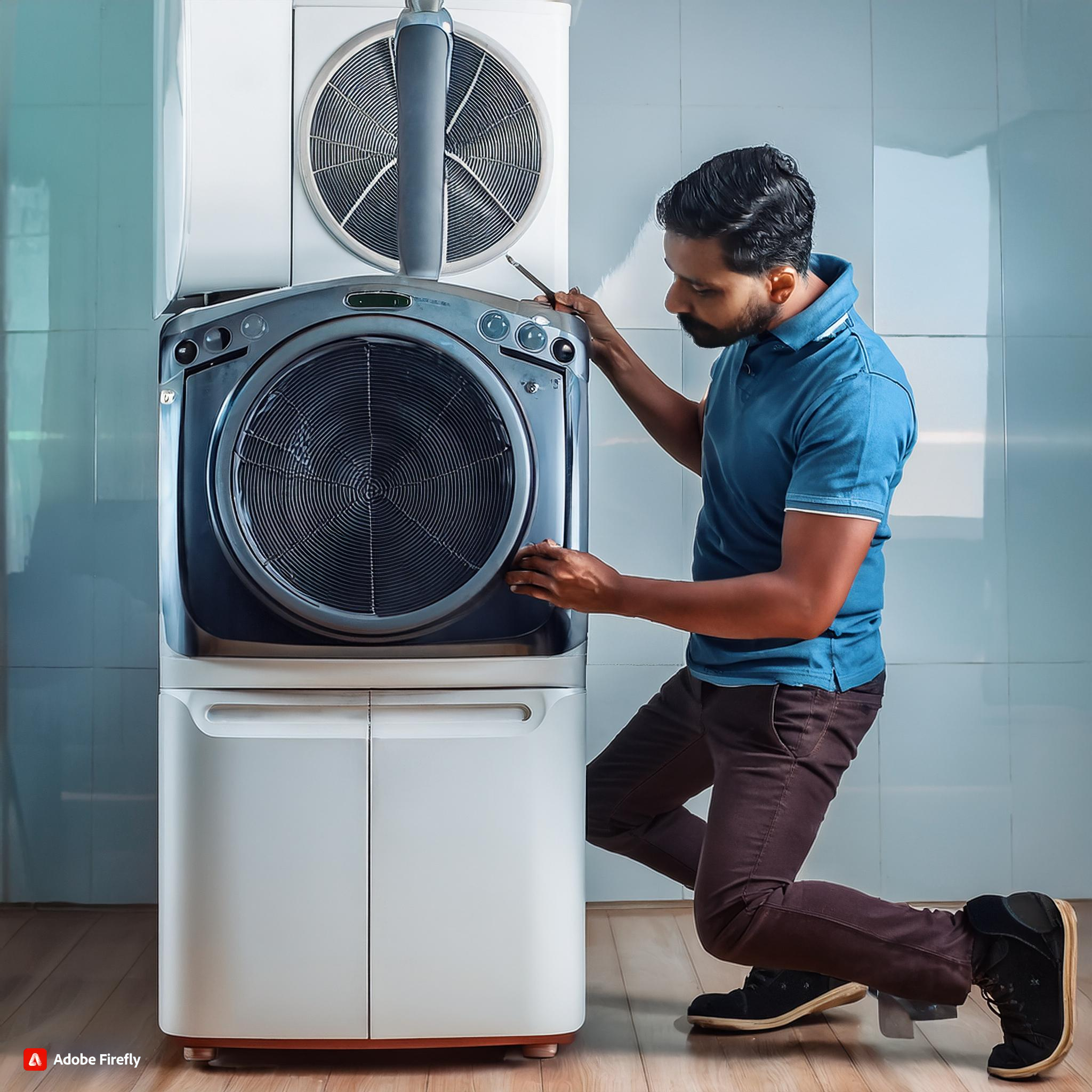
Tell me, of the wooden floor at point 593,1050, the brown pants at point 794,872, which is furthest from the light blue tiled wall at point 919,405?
the brown pants at point 794,872

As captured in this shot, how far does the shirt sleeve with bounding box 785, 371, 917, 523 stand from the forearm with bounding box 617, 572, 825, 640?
12cm

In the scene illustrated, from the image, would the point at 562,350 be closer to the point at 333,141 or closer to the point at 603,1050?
the point at 333,141

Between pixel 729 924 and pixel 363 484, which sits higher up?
pixel 363 484

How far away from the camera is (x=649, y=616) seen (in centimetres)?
136

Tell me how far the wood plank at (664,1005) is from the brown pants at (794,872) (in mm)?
177

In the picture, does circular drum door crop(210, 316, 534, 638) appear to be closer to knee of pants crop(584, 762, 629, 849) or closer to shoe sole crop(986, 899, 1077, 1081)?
knee of pants crop(584, 762, 629, 849)

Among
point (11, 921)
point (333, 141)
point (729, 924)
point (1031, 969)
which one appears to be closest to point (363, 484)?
point (333, 141)

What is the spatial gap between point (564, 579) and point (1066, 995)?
0.90 metres


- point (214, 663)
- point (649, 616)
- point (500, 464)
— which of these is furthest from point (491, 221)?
point (214, 663)

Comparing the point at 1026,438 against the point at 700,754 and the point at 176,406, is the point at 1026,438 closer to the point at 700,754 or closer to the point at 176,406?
the point at 700,754

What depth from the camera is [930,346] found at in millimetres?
2137

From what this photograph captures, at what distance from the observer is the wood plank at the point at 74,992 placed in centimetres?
149

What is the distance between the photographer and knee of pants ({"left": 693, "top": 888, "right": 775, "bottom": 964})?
1382 mm

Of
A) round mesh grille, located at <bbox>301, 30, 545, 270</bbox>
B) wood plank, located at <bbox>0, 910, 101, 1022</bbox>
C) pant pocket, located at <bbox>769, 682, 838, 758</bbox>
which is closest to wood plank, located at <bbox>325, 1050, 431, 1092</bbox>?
wood plank, located at <bbox>0, 910, 101, 1022</bbox>
